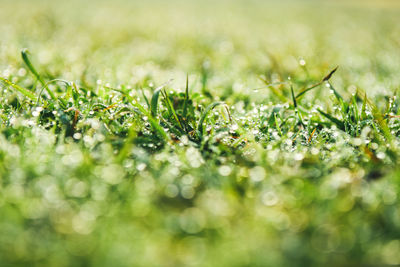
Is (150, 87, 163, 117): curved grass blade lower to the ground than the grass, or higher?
higher

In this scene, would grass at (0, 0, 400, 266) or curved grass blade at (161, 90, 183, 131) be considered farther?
curved grass blade at (161, 90, 183, 131)

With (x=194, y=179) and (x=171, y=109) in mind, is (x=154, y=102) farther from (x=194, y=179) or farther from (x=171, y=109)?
(x=194, y=179)

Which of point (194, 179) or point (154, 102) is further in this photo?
point (154, 102)

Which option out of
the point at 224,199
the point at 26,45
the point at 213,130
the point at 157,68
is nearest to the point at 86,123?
the point at 213,130

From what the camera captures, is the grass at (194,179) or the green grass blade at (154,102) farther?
the green grass blade at (154,102)

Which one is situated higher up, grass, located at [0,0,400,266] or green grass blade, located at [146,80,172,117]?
green grass blade, located at [146,80,172,117]

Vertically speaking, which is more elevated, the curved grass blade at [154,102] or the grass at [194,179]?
the curved grass blade at [154,102]

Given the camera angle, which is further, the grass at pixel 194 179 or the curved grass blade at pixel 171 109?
the curved grass blade at pixel 171 109

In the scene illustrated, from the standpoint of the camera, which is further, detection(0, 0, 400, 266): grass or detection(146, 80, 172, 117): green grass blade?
detection(146, 80, 172, 117): green grass blade

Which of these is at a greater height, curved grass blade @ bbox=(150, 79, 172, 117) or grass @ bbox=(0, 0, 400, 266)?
curved grass blade @ bbox=(150, 79, 172, 117)

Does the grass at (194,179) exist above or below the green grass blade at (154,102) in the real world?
below

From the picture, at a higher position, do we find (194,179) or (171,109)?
(171,109)

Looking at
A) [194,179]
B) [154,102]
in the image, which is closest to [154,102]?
[154,102]
